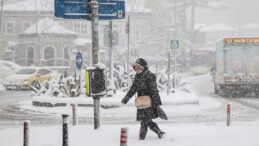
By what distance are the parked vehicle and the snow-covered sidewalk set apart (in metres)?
14.3

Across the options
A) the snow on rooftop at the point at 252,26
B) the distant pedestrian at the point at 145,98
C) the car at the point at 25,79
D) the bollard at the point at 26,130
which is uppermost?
the snow on rooftop at the point at 252,26

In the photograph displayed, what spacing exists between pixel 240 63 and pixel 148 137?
688 inches

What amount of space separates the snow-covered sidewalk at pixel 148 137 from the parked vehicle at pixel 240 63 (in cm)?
1427

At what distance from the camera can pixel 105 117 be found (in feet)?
67.8

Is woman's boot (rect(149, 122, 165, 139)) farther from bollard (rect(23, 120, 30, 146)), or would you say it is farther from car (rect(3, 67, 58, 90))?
car (rect(3, 67, 58, 90))

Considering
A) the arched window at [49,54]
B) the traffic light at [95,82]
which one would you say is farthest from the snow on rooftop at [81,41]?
the traffic light at [95,82]

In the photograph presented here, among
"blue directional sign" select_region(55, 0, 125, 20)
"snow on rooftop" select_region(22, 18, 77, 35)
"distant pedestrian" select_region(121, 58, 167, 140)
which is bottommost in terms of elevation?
"distant pedestrian" select_region(121, 58, 167, 140)

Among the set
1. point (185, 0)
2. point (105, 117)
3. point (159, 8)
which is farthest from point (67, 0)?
point (185, 0)

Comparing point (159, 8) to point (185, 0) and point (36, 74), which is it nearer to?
point (185, 0)

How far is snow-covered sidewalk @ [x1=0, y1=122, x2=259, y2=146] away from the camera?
510 inches

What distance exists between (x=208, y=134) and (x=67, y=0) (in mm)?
4444

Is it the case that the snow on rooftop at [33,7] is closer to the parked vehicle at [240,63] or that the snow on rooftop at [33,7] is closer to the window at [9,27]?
the window at [9,27]

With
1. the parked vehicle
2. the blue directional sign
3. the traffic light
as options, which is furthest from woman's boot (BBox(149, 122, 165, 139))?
the parked vehicle

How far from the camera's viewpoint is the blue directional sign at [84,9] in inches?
544
